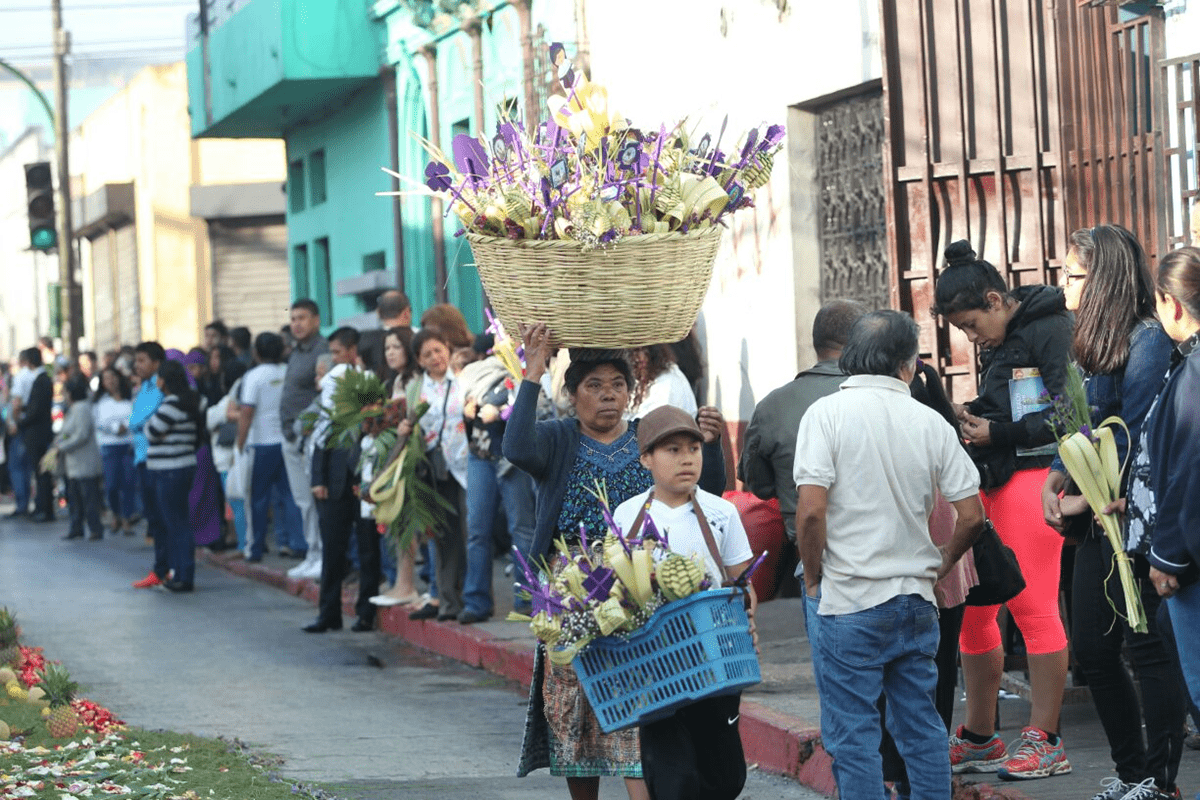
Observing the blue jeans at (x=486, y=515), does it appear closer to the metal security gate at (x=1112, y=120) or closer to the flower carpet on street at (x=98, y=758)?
the flower carpet on street at (x=98, y=758)

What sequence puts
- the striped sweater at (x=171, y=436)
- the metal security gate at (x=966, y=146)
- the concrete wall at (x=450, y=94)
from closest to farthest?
the metal security gate at (x=966, y=146) < the striped sweater at (x=171, y=436) < the concrete wall at (x=450, y=94)

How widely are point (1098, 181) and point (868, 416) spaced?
4.02 metres

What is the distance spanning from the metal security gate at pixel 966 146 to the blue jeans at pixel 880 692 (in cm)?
423

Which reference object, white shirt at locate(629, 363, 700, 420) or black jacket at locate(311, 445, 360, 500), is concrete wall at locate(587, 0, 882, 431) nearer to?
black jacket at locate(311, 445, 360, 500)

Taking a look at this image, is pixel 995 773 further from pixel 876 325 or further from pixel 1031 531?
pixel 876 325

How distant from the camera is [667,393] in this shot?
28.6 ft

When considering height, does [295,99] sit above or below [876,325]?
above

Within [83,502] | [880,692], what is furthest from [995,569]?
[83,502]

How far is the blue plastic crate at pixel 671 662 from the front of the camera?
5.18 m

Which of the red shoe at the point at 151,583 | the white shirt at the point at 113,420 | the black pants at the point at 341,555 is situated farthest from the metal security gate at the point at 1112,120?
the white shirt at the point at 113,420

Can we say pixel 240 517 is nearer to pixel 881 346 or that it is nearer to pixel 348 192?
pixel 348 192

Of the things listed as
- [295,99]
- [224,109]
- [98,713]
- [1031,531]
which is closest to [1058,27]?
[1031,531]

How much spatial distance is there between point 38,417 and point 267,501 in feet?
31.0

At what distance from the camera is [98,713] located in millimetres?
8242
